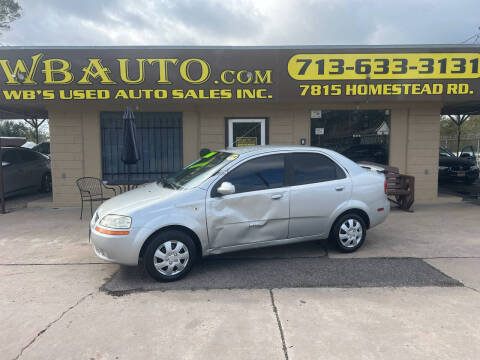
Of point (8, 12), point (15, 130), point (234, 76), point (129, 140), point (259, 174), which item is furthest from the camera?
point (15, 130)

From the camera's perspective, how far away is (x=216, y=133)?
29.4 ft

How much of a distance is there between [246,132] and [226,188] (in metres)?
5.05

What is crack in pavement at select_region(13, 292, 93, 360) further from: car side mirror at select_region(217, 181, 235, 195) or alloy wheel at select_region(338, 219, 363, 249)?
alloy wheel at select_region(338, 219, 363, 249)

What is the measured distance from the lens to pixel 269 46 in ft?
26.4

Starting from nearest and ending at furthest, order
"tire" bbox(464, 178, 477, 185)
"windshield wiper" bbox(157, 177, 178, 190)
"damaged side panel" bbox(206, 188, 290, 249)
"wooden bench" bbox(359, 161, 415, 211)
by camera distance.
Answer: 1. "damaged side panel" bbox(206, 188, 290, 249)
2. "windshield wiper" bbox(157, 177, 178, 190)
3. "wooden bench" bbox(359, 161, 415, 211)
4. "tire" bbox(464, 178, 477, 185)

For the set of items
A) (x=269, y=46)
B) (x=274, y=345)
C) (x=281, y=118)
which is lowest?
(x=274, y=345)

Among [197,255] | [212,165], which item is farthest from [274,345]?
[212,165]

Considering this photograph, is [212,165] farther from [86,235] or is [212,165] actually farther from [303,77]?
[303,77]

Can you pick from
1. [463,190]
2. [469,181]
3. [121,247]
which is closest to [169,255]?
[121,247]

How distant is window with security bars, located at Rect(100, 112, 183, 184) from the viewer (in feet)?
29.7

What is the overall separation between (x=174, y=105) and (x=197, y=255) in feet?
17.4

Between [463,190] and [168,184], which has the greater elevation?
[168,184]

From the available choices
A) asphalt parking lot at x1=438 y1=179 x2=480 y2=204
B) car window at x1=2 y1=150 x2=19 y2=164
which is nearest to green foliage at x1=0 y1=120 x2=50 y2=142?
car window at x1=2 y1=150 x2=19 y2=164

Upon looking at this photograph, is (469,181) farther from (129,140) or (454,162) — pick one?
(129,140)
